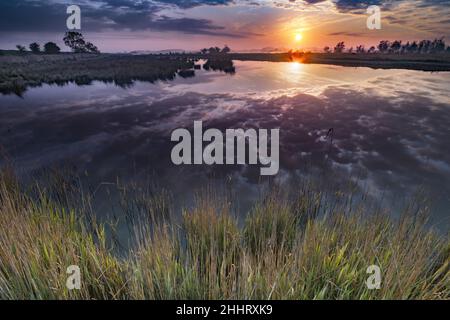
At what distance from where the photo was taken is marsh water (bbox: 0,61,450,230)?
6938 millimetres

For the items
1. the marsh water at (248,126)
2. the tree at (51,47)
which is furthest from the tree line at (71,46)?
the marsh water at (248,126)

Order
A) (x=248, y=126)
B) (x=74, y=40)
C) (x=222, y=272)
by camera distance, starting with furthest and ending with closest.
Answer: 1. (x=74, y=40)
2. (x=248, y=126)
3. (x=222, y=272)

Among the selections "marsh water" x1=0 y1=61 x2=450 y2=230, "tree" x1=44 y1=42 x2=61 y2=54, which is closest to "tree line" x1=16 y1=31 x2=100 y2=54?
"tree" x1=44 y1=42 x2=61 y2=54

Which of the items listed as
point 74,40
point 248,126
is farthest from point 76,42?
point 248,126

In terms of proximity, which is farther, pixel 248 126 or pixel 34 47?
pixel 34 47

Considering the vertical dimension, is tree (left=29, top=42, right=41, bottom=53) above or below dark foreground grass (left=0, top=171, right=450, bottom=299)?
above

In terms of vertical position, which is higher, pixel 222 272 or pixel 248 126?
pixel 248 126

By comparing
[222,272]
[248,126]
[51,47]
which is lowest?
[222,272]

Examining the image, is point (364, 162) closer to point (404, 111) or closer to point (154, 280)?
point (154, 280)

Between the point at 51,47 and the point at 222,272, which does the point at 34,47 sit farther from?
the point at 222,272

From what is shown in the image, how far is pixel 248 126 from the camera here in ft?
37.5

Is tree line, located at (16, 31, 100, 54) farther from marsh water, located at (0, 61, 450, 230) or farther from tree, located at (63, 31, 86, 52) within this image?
marsh water, located at (0, 61, 450, 230)

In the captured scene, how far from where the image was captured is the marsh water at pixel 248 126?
694 cm
